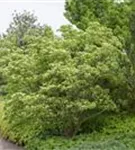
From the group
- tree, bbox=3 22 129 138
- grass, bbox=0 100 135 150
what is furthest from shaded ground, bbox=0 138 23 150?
grass, bbox=0 100 135 150

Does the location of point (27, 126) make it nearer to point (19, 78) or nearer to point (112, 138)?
point (19, 78)

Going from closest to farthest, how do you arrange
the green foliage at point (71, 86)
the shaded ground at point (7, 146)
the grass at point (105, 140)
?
the grass at point (105, 140), the green foliage at point (71, 86), the shaded ground at point (7, 146)

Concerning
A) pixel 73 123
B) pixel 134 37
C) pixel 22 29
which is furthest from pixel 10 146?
pixel 22 29

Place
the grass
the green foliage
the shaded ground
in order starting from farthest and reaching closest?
1. the shaded ground
2. the green foliage
3. the grass

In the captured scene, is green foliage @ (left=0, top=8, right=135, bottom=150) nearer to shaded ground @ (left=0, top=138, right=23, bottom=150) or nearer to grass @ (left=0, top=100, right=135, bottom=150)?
grass @ (left=0, top=100, right=135, bottom=150)

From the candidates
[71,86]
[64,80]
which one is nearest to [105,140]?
[71,86]

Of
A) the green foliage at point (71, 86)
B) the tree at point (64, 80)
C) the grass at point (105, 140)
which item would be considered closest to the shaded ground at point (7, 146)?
the green foliage at point (71, 86)

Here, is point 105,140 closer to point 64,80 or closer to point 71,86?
point 71,86

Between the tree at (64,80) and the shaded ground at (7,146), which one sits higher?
the tree at (64,80)

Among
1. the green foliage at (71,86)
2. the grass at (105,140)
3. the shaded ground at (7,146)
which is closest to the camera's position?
the grass at (105,140)

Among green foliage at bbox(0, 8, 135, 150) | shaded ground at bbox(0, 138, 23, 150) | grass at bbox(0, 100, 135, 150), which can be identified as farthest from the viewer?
shaded ground at bbox(0, 138, 23, 150)

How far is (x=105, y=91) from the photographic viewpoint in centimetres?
1006

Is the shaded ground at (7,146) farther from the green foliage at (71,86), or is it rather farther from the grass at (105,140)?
the grass at (105,140)

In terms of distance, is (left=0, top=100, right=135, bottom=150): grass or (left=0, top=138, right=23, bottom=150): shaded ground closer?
(left=0, top=100, right=135, bottom=150): grass
